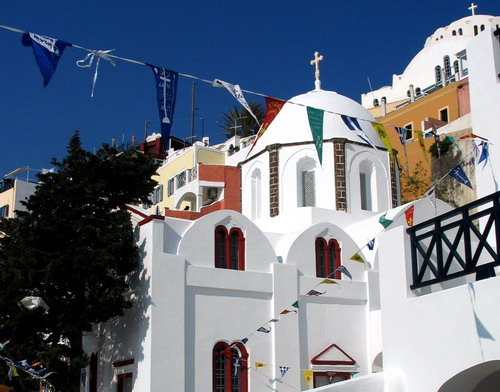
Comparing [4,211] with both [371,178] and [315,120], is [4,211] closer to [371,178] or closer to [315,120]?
[371,178]

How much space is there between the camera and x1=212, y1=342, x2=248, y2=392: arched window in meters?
18.2

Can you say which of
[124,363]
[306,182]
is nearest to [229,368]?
[124,363]

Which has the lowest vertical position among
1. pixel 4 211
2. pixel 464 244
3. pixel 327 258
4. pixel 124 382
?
pixel 124 382

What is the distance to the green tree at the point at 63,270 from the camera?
17.1m

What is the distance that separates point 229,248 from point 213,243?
0.64 m

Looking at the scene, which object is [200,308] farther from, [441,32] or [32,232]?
[441,32]

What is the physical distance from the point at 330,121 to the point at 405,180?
14.4m

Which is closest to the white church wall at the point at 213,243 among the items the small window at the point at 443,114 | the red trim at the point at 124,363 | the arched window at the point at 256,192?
the red trim at the point at 124,363

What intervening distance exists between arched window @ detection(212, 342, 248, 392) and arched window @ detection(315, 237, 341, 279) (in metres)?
3.69

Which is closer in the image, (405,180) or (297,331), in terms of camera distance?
(297,331)

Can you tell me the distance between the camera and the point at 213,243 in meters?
19.1

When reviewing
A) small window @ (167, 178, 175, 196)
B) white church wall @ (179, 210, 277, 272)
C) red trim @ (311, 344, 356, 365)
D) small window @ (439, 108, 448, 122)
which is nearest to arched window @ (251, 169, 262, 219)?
white church wall @ (179, 210, 277, 272)

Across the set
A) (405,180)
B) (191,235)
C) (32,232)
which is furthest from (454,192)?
(32,232)

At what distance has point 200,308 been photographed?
1828 cm
